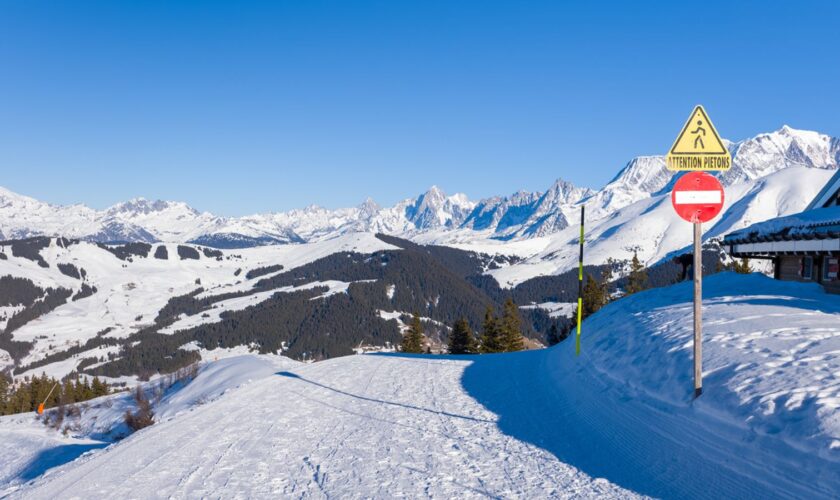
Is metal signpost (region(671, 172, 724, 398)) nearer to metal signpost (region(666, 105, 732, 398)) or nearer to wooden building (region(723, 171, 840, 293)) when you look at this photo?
metal signpost (region(666, 105, 732, 398))

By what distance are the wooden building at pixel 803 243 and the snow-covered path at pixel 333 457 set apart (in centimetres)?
1381

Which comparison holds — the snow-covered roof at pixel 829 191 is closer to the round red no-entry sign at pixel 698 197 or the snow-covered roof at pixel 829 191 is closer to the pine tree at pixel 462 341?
the round red no-entry sign at pixel 698 197

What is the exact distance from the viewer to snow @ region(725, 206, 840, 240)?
60.2 feet

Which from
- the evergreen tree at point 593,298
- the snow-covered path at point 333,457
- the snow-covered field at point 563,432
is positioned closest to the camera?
the snow-covered field at point 563,432

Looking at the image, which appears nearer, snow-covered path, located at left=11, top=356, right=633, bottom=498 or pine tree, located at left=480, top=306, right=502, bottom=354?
snow-covered path, located at left=11, top=356, right=633, bottom=498

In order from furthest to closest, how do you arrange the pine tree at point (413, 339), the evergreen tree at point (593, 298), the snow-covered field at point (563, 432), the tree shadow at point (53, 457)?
1. the evergreen tree at point (593, 298)
2. the pine tree at point (413, 339)
3. the tree shadow at point (53, 457)
4. the snow-covered field at point (563, 432)

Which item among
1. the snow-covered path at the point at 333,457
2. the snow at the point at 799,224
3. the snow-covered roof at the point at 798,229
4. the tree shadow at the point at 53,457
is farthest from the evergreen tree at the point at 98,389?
the snow at the point at 799,224

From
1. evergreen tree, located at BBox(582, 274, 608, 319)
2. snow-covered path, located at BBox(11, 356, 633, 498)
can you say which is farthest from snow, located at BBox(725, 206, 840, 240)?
A: evergreen tree, located at BBox(582, 274, 608, 319)

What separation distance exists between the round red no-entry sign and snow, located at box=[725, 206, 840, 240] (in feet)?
39.4

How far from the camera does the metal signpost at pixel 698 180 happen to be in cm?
875

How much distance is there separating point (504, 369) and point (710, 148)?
1103 centimetres

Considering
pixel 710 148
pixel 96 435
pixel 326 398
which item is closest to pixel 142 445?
pixel 326 398

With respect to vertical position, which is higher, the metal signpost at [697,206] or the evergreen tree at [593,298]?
the metal signpost at [697,206]

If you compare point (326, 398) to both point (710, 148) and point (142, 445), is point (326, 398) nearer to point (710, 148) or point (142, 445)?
point (142, 445)
